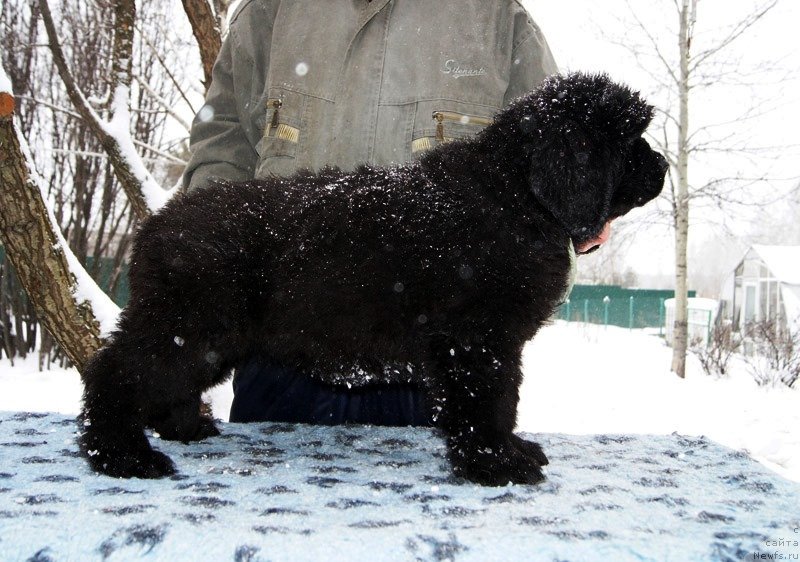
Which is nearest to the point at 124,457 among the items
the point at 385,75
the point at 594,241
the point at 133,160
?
the point at 594,241

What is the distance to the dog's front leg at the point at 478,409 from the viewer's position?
1.88 metres

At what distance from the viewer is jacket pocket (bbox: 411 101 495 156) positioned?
2.79 meters

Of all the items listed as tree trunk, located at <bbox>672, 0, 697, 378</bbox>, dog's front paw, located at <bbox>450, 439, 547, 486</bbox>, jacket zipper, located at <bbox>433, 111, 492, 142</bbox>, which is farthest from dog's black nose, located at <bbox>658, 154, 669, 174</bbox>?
tree trunk, located at <bbox>672, 0, 697, 378</bbox>

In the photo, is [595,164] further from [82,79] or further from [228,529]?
[82,79]

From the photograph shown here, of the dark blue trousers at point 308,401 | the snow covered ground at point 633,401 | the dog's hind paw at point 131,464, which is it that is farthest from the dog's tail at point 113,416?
the snow covered ground at point 633,401

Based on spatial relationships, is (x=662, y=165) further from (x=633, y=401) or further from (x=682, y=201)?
(x=682, y=201)

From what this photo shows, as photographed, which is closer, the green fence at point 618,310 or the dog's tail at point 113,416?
the dog's tail at point 113,416

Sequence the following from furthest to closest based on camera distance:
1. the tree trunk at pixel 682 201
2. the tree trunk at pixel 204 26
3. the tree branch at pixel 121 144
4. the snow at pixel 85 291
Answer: the tree trunk at pixel 682 201, the tree trunk at pixel 204 26, the tree branch at pixel 121 144, the snow at pixel 85 291

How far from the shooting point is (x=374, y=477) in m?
1.89

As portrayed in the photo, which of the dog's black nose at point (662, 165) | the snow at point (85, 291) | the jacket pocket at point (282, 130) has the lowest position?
the snow at point (85, 291)

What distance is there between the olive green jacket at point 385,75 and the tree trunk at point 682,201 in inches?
482

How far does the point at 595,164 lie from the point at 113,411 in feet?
5.64

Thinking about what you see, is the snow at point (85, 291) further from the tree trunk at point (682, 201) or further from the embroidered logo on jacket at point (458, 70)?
the tree trunk at point (682, 201)

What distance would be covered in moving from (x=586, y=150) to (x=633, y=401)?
9.65 meters
